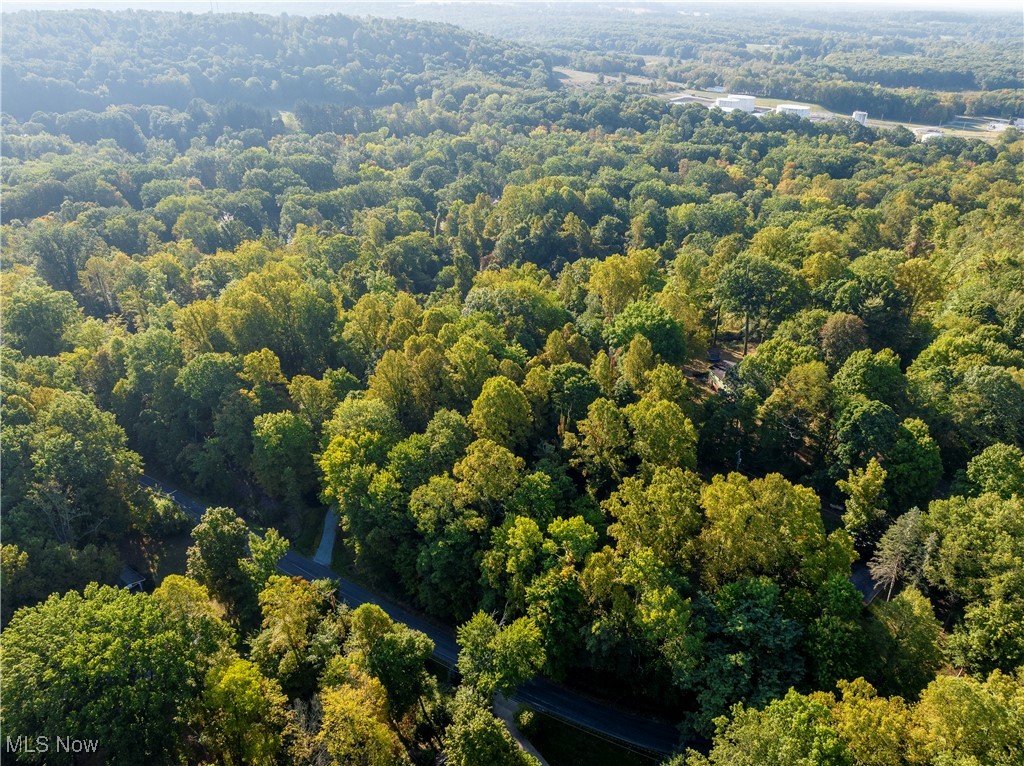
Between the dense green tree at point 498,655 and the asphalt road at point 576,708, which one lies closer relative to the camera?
the dense green tree at point 498,655

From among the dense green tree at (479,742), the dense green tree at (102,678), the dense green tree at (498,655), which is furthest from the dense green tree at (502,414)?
the dense green tree at (102,678)

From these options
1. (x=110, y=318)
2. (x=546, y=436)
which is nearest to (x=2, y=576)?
(x=546, y=436)

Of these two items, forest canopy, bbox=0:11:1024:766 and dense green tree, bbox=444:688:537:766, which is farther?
forest canopy, bbox=0:11:1024:766

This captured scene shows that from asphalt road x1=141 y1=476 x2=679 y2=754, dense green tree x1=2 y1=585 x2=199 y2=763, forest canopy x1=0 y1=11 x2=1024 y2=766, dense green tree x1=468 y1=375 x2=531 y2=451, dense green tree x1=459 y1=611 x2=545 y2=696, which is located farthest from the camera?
dense green tree x1=468 y1=375 x2=531 y2=451

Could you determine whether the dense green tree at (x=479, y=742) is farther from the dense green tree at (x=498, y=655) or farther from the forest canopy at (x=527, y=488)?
the dense green tree at (x=498, y=655)

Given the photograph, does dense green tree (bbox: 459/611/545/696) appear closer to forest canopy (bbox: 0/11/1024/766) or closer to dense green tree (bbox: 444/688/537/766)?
forest canopy (bbox: 0/11/1024/766)

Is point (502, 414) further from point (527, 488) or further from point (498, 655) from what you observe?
point (498, 655)

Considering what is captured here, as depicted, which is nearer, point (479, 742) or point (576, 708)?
point (479, 742)

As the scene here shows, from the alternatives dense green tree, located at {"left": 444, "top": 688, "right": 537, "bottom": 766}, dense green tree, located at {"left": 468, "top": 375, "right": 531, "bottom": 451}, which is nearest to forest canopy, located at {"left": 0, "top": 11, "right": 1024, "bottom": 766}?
dense green tree, located at {"left": 444, "top": 688, "right": 537, "bottom": 766}

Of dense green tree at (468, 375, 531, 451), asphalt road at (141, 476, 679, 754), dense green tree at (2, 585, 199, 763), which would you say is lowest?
asphalt road at (141, 476, 679, 754)

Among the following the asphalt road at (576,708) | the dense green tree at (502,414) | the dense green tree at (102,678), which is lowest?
the asphalt road at (576,708)

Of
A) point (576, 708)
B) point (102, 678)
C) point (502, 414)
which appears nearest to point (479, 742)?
point (576, 708)
